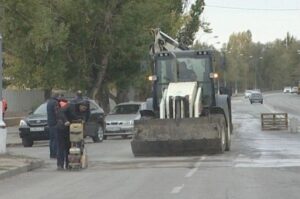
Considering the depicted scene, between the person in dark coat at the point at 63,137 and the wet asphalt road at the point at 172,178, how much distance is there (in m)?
0.35

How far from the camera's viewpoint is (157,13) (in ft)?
114

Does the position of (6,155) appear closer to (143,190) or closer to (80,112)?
(80,112)

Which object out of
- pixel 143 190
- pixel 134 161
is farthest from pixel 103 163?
pixel 143 190

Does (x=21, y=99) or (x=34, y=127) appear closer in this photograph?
(x=34, y=127)

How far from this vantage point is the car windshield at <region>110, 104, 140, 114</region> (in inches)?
1174

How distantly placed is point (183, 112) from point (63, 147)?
4.28 m

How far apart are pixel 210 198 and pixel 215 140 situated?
794 centimetres

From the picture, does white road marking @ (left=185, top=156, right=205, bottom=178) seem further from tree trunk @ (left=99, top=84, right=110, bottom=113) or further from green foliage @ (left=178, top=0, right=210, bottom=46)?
green foliage @ (left=178, top=0, right=210, bottom=46)

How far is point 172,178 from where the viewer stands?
1402cm

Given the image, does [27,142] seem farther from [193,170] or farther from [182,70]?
[193,170]

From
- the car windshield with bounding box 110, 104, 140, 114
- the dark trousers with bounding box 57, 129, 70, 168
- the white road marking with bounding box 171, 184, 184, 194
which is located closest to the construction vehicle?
the dark trousers with bounding box 57, 129, 70, 168

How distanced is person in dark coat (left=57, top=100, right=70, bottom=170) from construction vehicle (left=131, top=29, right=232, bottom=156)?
271 centimetres

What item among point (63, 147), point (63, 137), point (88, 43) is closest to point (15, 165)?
point (63, 147)

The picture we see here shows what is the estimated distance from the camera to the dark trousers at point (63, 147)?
660 inches
